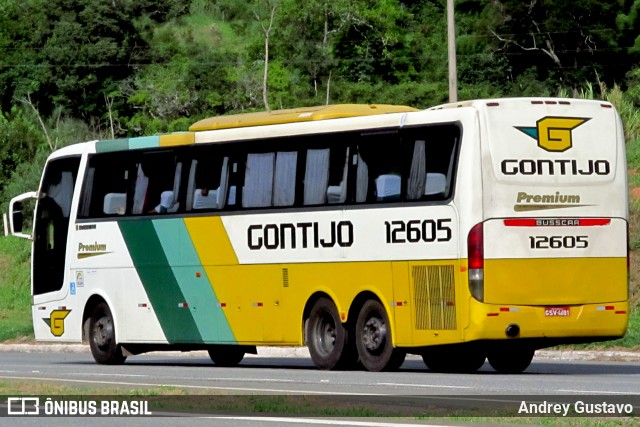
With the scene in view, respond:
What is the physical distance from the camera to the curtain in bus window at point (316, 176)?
76.7 ft

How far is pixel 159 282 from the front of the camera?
2633 centimetres

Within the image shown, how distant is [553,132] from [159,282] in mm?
7571

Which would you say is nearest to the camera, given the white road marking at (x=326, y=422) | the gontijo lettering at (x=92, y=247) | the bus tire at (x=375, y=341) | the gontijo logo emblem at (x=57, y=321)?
the white road marking at (x=326, y=422)

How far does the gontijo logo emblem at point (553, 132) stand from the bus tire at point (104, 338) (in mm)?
8713

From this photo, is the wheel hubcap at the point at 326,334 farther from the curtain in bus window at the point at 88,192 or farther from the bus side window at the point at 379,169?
the curtain in bus window at the point at 88,192

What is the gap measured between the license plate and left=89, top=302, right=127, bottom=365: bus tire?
8.37 m

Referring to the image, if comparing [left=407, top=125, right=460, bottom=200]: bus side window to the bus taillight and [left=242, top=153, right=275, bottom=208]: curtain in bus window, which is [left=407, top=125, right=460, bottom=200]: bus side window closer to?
the bus taillight

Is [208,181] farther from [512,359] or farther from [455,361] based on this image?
[512,359]

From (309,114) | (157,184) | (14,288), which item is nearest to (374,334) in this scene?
(309,114)

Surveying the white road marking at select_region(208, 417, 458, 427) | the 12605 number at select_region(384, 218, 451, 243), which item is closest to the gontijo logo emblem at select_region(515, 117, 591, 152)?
the 12605 number at select_region(384, 218, 451, 243)

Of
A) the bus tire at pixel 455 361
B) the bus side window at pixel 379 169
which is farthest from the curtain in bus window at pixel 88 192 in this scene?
the bus tire at pixel 455 361

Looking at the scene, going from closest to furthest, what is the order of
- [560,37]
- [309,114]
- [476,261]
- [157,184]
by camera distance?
[476,261] → [309,114] → [157,184] → [560,37]

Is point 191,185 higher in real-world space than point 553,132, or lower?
lower

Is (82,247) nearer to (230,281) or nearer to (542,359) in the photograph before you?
(230,281)
